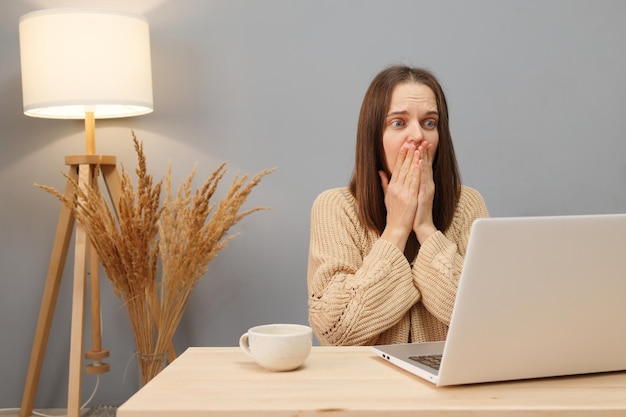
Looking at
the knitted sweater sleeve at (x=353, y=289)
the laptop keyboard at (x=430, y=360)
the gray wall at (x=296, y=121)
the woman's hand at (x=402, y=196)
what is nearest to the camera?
the laptop keyboard at (x=430, y=360)

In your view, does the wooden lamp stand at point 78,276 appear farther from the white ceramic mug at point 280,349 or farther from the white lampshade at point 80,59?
the white ceramic mug at point 280,349

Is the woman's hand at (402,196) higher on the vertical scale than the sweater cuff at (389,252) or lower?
higher

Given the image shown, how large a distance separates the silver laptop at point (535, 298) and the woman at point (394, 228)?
1.80 ft

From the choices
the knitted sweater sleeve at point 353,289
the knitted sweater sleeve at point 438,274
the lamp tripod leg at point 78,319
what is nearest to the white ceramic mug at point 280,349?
the knitted sweater sleeve at point 353,289

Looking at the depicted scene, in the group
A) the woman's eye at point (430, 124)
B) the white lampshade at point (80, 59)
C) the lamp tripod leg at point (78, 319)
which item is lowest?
the lamp tripod leg at point (78, 319)

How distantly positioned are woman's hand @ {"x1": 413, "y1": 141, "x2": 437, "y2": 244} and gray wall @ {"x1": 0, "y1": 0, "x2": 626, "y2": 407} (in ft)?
2.61

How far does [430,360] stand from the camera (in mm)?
964

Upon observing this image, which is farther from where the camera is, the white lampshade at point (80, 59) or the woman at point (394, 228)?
the white lampshade at point (80, 59)

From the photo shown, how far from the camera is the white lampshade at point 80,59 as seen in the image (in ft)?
6.89

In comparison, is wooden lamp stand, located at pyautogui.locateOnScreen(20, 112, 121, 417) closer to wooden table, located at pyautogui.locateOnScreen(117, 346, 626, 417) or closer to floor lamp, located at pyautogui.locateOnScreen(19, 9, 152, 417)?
floor lamp, located at pyautogui.locateOnScreen(19, 9, 152, 417)

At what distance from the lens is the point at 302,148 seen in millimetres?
2484

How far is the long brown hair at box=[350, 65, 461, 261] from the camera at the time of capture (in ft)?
5.67

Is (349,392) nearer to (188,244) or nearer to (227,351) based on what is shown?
(227,351)

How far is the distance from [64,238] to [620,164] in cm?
191
